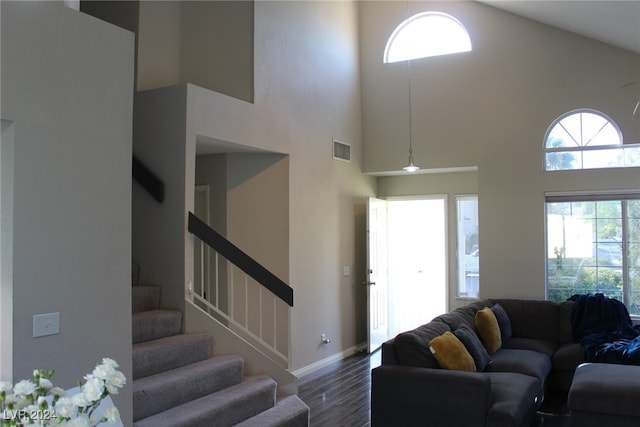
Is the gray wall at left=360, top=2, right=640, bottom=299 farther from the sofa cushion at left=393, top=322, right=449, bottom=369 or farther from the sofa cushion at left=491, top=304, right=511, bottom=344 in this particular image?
the sofa cushion at left=393, top=322, right=449, bottom=369

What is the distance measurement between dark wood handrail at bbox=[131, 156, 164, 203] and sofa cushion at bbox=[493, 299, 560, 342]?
4093 mm

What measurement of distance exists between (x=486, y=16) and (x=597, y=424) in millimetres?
5017

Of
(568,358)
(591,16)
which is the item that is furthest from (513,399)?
(591,16)

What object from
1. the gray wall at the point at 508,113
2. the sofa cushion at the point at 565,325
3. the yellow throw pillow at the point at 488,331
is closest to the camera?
the yellow throw pillow at the point at 488,331

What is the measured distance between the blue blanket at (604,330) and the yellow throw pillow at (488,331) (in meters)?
0.87

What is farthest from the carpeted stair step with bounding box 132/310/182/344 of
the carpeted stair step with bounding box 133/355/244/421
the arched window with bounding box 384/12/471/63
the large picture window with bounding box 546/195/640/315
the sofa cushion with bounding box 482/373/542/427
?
the arched window with bounding box 384/12/471/63

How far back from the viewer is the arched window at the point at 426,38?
23.8 feet

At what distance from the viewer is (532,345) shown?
5.68 m

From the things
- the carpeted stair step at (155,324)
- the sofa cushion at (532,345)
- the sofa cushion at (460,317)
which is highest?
the carpeted stair step at (155,324)

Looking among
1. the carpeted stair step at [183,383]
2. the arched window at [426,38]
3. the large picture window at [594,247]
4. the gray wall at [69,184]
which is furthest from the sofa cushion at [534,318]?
the gray wall at [69,184]

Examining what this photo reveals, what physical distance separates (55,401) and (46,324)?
1.71 metres

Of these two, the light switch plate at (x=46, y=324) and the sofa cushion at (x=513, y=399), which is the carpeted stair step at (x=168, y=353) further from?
the sofa cushion at (x=513, y=399)

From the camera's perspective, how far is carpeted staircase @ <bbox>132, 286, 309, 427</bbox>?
11.6 ft

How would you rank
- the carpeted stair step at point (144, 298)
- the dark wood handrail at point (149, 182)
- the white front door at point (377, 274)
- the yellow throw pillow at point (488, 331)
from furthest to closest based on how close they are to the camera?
the white front door at point (377, 274), the yellow throw pillow at point (488, 331), the dark wood handrail at point (149, 182), the carpeted stair step at point (144, 298)
